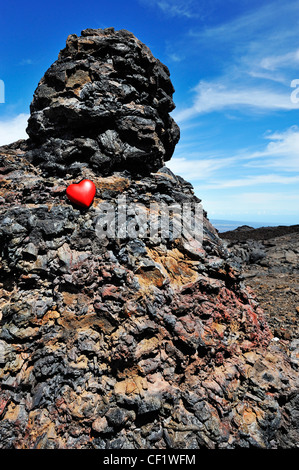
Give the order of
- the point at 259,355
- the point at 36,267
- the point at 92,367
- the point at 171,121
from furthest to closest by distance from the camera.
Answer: the point at 171,121, the point at 259,355, the point at 36,267, the point at 92,367

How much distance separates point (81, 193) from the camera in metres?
6.62

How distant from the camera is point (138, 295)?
5.80 metres

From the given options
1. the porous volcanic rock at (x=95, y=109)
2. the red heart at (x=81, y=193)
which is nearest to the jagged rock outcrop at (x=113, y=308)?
the porous volcanic rock at (x=95, y=109)

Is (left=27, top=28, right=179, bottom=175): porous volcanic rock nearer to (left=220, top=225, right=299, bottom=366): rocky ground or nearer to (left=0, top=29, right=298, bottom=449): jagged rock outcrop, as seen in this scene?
(left=0, top=29, right=298, bottom=449): jagged rock outcrop

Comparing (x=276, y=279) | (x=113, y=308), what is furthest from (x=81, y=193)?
(x=276, y=279)

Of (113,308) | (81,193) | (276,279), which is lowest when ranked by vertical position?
(276,279)

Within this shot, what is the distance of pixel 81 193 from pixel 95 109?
2.82 meters

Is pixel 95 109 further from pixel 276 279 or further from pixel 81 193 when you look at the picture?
pixel 276 279

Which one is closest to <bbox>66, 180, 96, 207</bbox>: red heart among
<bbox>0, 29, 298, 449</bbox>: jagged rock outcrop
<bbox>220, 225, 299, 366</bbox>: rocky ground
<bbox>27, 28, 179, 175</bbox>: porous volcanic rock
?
<bbox>0, 29, 298, 449</bbox>: jagged rock outcrop

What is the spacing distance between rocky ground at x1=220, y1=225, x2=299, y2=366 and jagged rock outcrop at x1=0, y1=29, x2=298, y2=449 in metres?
2.03

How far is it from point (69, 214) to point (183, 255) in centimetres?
351

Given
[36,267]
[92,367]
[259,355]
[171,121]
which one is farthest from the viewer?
[171,121]
